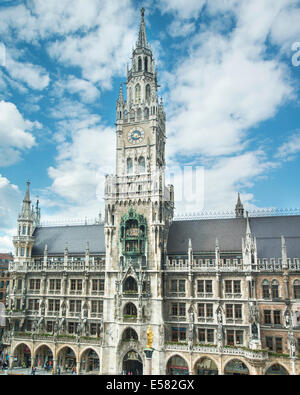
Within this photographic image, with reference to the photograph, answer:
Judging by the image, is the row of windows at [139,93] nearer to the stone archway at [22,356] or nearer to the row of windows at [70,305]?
the row of windows at [70,305]

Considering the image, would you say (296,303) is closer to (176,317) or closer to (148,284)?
(176,317)

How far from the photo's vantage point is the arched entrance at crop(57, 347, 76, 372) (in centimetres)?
5794

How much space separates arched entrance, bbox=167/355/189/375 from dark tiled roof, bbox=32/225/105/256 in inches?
858

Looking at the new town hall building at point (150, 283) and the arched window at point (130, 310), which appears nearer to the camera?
the new town hall building at point (150, 283)

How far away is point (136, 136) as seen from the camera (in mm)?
61250

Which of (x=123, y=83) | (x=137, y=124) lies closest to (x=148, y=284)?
(x=137, y=124)

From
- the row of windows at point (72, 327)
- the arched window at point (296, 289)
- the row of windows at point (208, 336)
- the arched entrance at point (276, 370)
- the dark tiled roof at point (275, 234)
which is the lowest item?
the arched entrance at point (276, 370)

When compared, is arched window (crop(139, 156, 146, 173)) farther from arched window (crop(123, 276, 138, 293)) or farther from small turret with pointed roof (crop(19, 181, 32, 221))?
small turret with pointed roof (crop(19, 181, 32, 221))

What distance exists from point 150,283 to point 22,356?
28.3 meters

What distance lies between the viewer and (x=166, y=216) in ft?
198

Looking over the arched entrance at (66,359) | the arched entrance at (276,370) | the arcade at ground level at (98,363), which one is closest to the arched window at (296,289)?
the arcade at ground level at (98,363)

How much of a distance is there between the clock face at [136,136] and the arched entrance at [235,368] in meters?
38.4

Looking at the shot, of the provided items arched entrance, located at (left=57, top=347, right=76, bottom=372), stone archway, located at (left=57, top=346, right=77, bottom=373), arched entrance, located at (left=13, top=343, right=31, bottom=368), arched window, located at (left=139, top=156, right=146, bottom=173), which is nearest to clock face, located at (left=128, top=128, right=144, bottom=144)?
arched window, located at (left=139, top=156, right=146, bottom=173)

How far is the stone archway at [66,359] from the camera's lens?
190 feet
